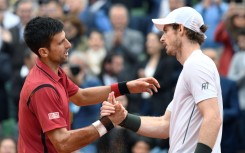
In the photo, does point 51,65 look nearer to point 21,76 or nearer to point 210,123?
point 210,123

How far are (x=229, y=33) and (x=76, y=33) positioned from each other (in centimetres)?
271

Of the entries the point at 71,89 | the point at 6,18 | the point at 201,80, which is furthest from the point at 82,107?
the point at 201,80

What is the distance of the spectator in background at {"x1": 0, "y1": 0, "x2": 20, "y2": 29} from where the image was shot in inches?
655

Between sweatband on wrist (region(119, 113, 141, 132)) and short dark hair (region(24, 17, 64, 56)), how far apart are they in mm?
1062

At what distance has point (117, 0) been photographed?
57.4 ft

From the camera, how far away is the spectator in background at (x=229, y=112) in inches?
543

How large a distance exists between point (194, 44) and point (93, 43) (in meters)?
7.27

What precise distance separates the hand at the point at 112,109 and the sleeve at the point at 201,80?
0.78 metres

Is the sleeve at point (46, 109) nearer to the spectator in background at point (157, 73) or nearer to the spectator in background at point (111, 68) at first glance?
the spectator in background at point (157, 73)

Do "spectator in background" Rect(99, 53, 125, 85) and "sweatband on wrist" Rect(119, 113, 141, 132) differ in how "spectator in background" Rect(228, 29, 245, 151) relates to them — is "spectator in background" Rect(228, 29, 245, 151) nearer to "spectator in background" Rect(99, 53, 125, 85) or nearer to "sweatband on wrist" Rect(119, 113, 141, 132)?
"spectator in background" Rect(99, 53, 125, 85)

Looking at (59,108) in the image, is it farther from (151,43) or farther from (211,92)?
(151,43)

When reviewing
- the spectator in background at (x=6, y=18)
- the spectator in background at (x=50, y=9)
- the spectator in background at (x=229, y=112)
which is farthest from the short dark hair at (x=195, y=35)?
the spectator in background at (x=6, y=18)

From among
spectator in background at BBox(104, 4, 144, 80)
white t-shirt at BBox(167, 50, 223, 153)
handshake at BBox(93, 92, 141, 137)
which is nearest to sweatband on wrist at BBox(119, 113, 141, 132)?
handshake at BBox(93, 92, 141, 137)

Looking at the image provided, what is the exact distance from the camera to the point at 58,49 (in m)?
8.91
